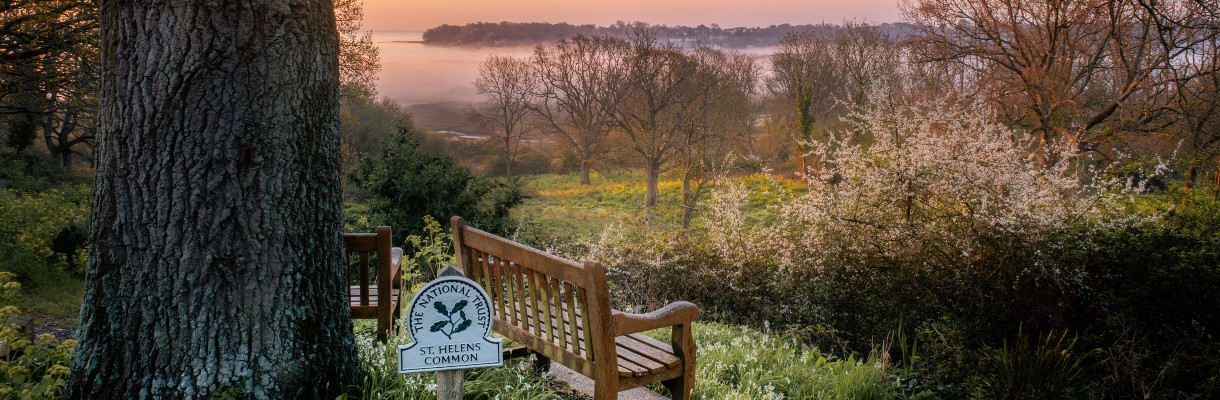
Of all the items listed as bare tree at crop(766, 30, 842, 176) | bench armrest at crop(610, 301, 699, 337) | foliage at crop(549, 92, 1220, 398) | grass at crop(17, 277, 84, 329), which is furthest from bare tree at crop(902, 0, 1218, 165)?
grass at crop(17, 277, 84, 329)

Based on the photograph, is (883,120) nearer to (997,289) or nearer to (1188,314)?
(997,289)

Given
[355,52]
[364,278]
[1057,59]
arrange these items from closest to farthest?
[364,278], [1057,59], [355,52]

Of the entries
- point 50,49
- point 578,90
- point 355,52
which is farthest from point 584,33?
point 50,49

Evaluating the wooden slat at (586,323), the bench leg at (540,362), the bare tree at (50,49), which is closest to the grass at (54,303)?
the bare tree at (50,49)

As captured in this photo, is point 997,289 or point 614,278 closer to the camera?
point 997,289

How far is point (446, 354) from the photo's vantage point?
97.3 inches

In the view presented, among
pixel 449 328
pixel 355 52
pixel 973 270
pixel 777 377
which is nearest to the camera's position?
pixel 449 328

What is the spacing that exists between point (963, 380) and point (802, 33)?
22.8 m

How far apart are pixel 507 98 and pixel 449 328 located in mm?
23076

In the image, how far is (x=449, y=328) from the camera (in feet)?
8.06

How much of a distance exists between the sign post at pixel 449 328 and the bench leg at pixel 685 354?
116cm

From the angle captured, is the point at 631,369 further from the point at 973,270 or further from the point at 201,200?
the point at 973,270

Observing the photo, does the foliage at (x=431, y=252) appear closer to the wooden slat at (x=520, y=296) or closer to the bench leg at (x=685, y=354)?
the wooden slat at (x=520, y=296)

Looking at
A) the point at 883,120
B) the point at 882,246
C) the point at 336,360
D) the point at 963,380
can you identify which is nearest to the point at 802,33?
the point at 883,120
